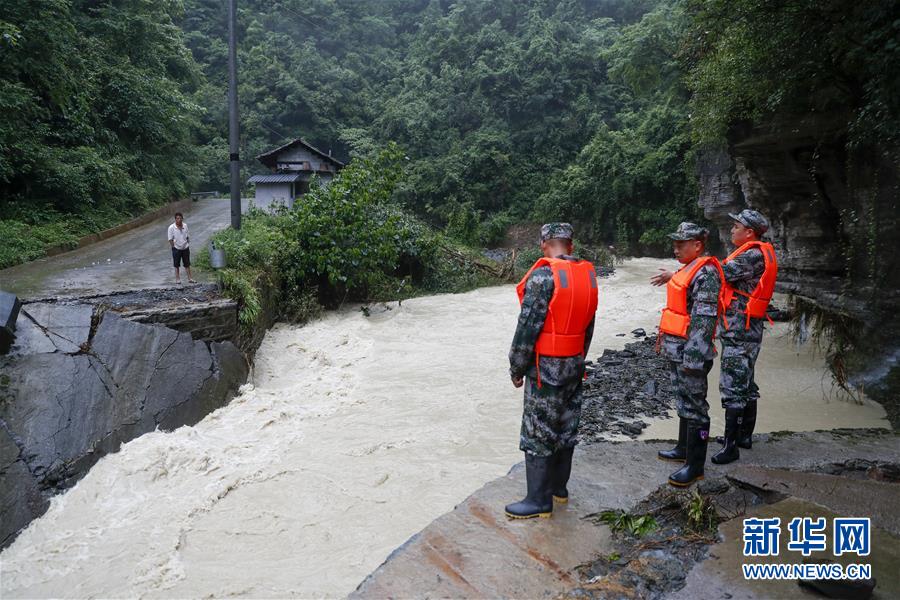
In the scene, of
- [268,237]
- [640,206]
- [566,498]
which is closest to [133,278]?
[268,237]

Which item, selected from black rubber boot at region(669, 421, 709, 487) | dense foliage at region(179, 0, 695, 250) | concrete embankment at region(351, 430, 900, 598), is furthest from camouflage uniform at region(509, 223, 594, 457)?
dense foliage at region(179, 0, 695, 250)

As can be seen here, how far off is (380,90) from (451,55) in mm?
6108

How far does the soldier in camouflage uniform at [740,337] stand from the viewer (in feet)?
14.1

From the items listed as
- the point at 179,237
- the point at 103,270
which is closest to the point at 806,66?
the point at 179,237

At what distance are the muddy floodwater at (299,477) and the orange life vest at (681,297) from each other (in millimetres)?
2178

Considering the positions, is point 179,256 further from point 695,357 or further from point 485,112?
point 485,112

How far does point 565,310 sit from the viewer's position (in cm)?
340

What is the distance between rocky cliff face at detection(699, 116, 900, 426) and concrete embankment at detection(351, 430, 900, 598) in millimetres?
3362

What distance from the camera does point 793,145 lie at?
9.62 metres

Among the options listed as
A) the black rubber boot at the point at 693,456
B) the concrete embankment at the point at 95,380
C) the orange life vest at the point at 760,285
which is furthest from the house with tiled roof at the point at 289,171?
the black rubber boot at the point at 693,456

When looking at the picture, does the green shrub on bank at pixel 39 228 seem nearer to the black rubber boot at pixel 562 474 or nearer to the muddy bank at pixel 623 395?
the muddy bank at pixel 623 395

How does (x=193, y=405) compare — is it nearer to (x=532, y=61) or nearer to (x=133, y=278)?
(x=133, y=278)

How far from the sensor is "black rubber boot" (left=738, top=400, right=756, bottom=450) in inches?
181

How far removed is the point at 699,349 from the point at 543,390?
1.29 metres
